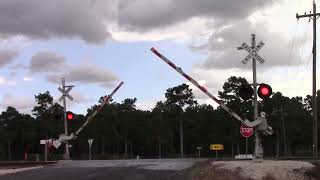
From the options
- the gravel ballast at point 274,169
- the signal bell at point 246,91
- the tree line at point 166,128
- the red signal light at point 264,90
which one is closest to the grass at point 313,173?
the gravel ballast at point 274,169

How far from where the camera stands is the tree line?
15025 cm

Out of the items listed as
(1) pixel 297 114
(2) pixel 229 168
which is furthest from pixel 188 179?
(1) pixel 297 114

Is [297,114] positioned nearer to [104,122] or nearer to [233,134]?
[233,134]

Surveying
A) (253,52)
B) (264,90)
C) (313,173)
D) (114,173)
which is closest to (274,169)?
(313,173)

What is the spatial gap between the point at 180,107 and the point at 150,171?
465 feet

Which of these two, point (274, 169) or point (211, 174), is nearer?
point (274, 169)

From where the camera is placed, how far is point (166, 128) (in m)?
159

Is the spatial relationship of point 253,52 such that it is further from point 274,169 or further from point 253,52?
point 274,169

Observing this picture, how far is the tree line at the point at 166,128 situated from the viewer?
150 metres

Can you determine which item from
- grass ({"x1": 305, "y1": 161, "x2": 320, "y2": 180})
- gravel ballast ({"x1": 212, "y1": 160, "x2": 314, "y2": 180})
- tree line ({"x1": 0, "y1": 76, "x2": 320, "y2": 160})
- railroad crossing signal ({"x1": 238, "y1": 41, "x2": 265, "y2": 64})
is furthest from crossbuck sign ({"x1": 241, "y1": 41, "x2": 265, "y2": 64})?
tree line ({"x1": 0, "y1": 76, "x2": 320, "y2": 160})

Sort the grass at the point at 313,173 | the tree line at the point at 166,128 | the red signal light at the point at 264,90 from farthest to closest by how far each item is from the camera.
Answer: the tree line at the point at 166,128 → the red signal light at the point at 264,90 → the grass at the point at 313,173

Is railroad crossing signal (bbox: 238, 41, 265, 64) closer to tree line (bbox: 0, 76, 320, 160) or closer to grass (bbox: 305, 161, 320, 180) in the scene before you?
grass (bbox: 305, 161, 320, 180)

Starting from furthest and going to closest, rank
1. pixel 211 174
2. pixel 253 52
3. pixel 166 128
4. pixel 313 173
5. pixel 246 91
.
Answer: pixel 166 128 < pixel 253 52 < pixel 246 91 < pixel 211 174 < pixel 313 173

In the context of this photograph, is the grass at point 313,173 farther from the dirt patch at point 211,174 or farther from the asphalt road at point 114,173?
the asphalt road at point 114,173
